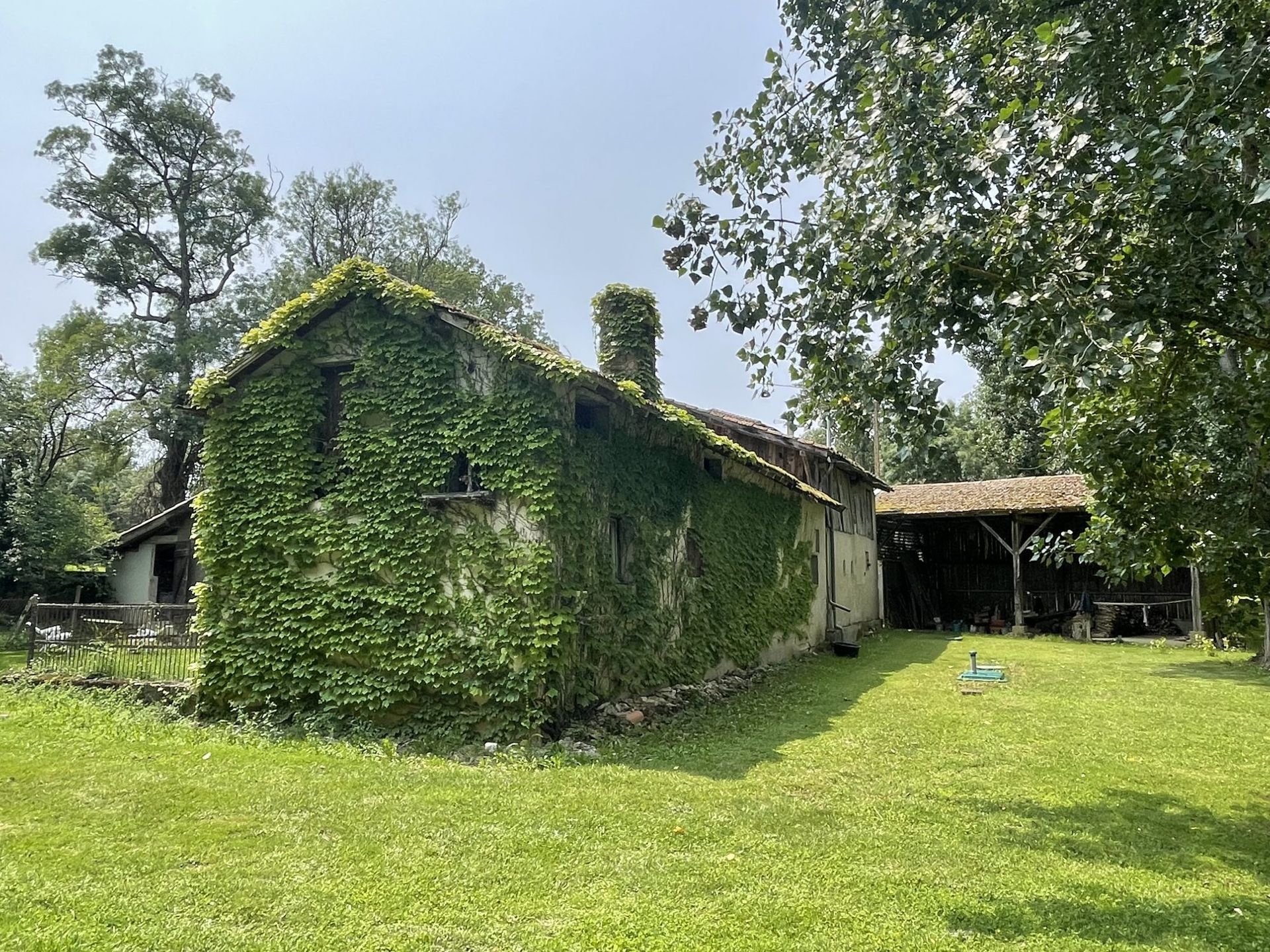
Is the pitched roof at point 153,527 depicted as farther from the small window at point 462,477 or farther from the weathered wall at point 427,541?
the small window at point 462,477

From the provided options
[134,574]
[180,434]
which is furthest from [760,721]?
[180,434]

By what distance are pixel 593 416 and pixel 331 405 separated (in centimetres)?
373

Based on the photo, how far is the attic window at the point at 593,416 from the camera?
10.6 m

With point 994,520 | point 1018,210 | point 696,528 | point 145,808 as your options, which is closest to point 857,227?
point 1018,210

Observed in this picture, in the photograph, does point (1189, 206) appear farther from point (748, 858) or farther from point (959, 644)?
point (959, 644)

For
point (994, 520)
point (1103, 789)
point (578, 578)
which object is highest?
point (994, 520)

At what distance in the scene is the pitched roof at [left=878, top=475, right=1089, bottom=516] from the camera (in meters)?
23.6

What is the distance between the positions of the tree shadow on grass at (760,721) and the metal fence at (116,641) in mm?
6592

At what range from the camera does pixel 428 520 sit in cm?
1012

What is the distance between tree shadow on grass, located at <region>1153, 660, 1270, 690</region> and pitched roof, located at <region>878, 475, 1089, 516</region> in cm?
561

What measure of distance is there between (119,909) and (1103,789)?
7.91 m

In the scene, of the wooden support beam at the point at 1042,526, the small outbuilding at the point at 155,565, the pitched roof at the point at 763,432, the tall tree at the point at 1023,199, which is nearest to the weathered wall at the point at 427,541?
the tall tree at the point at 1023,199

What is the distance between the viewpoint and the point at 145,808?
6.66m

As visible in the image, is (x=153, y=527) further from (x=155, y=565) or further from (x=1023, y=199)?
(x=1023, y=199)
